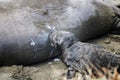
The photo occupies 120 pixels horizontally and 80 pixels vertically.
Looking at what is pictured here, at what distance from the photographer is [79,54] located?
3.22m

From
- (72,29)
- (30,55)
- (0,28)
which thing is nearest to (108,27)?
(72,29)

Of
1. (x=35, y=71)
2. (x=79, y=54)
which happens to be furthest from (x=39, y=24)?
(x=79, y=54)

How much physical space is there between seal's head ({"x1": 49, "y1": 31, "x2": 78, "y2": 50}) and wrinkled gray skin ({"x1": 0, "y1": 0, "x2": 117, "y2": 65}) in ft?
0.26

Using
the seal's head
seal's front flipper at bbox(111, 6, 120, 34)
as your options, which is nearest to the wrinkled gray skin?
the seal's head

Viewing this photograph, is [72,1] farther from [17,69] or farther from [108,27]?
[17,69]

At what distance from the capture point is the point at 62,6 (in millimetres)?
3961

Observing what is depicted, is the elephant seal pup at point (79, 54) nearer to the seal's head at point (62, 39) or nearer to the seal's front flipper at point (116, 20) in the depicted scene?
the seal's head at point (62, 39)

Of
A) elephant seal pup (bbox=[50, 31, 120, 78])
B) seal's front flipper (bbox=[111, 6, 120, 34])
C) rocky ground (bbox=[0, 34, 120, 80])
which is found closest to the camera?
elephant seal pup (bbox=[50, 31, 120, 78])

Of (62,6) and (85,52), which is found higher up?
(62,6)

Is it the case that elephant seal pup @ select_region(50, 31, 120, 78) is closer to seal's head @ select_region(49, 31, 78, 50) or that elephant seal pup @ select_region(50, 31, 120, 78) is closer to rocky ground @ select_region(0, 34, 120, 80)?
seal's head @ select_region(49, 31, 78, 50)

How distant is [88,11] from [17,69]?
132 cm

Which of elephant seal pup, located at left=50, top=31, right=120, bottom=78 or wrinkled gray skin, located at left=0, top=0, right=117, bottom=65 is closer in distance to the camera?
elephant seal pup, located at left=50, top=31, right=120, bottom=78

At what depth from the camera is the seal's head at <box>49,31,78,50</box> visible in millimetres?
3473

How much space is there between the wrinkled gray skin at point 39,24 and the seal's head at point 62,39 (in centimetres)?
8
